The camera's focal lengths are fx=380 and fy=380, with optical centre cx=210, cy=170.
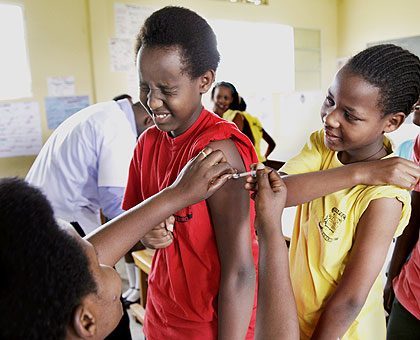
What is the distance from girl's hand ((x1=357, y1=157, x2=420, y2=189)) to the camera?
0.81 m

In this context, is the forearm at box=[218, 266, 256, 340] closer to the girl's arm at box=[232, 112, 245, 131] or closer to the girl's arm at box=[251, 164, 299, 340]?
the girl's arm at box=[251, 164, 299, 340]

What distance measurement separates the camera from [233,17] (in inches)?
213

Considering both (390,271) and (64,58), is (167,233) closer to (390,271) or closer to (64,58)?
(390,271)

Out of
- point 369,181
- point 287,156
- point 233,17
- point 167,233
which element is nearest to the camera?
point 369,181

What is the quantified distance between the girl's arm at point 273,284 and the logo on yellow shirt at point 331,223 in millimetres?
212

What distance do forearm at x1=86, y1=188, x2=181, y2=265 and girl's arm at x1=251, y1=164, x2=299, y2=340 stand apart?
20 cm

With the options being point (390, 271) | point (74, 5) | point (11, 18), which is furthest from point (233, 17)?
point (390, 271)

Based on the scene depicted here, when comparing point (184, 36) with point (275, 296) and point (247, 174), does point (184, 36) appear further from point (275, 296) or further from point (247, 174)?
point (275, 296)

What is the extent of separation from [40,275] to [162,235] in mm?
441

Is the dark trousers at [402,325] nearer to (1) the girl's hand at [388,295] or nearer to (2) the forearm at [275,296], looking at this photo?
(1) the girl's hand at [388,295]

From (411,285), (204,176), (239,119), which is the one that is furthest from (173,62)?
(239,119)

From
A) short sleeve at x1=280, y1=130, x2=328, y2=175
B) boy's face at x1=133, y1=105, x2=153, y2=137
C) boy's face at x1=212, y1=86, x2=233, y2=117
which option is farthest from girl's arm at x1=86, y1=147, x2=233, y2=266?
boy's face at x1=212, y1=86, x2=233, y2=117

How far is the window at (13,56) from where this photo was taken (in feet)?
12.8

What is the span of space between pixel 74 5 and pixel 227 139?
4018mm
